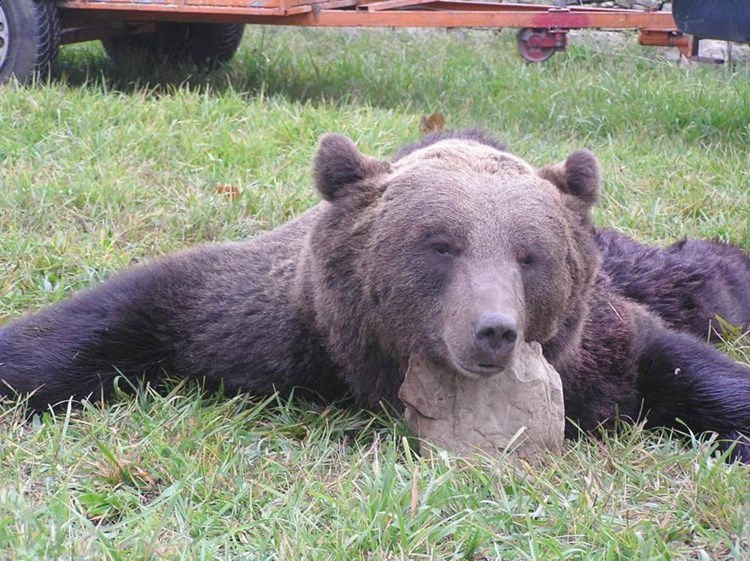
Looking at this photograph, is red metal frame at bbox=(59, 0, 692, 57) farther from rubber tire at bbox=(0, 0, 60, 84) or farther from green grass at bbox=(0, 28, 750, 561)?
green grass at bbox=(0, 28, 750, 561)

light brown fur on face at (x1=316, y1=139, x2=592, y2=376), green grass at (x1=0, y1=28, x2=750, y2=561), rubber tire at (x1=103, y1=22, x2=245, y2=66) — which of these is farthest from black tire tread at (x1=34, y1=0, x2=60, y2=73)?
light brown fur on face at (x1=316, y1=139, x2=592, y2=376)

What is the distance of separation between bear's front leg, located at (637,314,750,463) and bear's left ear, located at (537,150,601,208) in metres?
0.67

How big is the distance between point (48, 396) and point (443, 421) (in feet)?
4.86

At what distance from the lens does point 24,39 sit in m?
7.94

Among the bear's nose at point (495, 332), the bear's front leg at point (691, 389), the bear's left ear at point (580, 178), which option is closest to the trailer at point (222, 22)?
the bear's front leg at point (691, 389)

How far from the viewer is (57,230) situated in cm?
561

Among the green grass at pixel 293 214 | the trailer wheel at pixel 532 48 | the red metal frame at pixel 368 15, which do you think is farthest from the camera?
the trailer wheel at pixel 532 48

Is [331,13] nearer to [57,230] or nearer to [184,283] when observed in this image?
[57,230]

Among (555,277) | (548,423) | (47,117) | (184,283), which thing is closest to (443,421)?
(548,423)

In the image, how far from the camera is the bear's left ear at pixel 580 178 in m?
3.96

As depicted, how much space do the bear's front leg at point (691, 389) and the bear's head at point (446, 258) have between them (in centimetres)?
51

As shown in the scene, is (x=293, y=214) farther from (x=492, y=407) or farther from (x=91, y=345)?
(x=492, y=407)

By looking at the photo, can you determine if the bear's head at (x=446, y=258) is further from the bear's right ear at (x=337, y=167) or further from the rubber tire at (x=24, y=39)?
the rubber tire at (x=24, y=39)

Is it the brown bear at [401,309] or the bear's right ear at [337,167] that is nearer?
the brown bear at [401,309]
